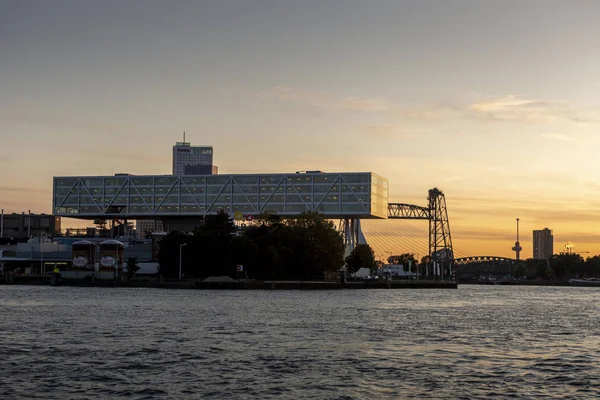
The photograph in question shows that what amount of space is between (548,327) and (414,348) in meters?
27.4

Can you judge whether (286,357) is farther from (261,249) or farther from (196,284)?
(261,249)

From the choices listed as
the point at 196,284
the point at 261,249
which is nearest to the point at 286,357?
the point at 196,284

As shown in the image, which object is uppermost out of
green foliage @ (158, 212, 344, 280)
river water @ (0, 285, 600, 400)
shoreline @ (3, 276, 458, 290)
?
green foliage @ (158, 212, 344, 280)

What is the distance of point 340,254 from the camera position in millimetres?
184750

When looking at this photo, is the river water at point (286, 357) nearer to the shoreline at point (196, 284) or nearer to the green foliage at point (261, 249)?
the shoreline at point (196, 284)

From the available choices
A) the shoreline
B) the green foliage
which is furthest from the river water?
the green foliage

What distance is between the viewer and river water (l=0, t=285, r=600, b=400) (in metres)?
38.3

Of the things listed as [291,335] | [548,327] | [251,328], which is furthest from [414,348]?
[548,327]

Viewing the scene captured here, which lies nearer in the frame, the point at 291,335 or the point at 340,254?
the point at 291,335

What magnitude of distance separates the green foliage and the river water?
79720mm

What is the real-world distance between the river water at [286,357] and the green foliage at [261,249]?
79720mm

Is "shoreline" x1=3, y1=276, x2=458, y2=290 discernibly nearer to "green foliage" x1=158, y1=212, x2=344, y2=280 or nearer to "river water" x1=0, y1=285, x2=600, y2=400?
"green foliage" x1=158, y1=212, x2=344, y2=280

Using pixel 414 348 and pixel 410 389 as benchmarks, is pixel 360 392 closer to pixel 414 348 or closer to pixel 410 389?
pixel 410 389

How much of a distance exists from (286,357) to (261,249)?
121974 mm
